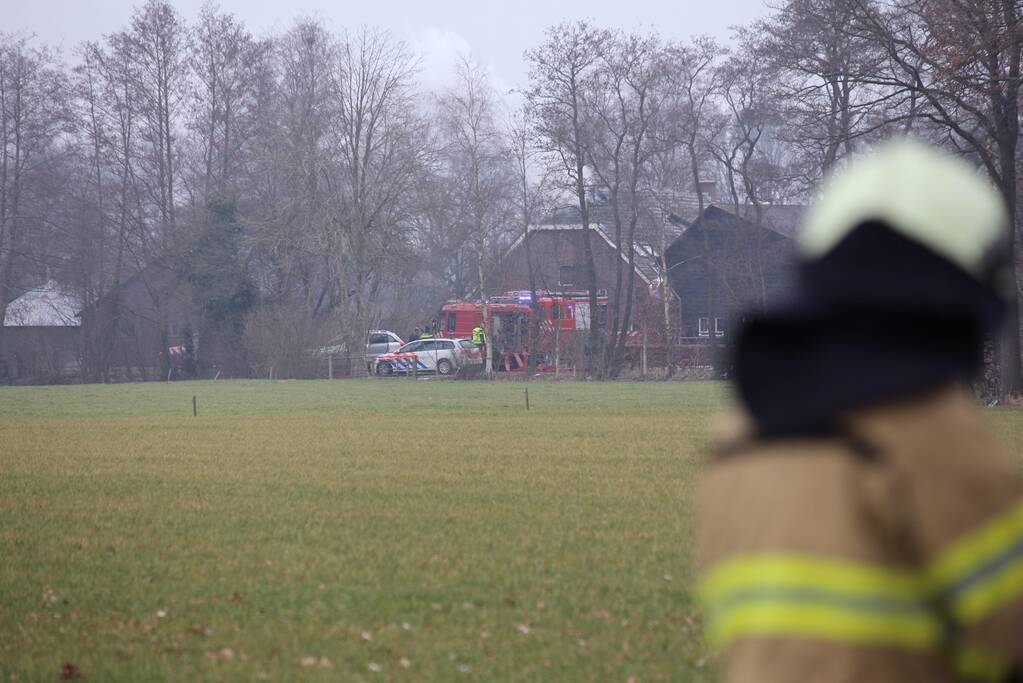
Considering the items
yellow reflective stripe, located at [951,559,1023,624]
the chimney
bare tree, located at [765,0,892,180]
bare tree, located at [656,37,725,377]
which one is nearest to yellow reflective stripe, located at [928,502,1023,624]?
yellow reflective stripe, located at [951,559,1023,624]

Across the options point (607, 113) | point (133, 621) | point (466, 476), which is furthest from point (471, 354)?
point (133, 621)

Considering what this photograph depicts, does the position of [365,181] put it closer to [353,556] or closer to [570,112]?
[570,112]

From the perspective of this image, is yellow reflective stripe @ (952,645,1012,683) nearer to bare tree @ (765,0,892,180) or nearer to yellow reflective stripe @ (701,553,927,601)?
yellow reflective stripe @ (701,553,927,601)

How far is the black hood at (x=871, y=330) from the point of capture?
1.74 metres

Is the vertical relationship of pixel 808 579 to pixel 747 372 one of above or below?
below

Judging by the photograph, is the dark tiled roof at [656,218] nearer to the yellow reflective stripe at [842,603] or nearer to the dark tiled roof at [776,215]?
the dark tiled roof at [776,215]

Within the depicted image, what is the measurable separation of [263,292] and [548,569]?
53.3 metres

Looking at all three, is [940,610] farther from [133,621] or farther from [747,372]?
[133,621]

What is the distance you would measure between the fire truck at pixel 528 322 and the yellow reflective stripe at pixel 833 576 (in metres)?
49.4

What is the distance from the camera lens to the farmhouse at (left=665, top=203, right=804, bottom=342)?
57750mm

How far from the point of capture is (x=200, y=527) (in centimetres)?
1157

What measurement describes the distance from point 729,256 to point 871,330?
58668 millimetres

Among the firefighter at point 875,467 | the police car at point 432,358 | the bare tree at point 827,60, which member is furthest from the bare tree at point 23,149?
the firefighter at point 875,467

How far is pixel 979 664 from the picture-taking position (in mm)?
1707
